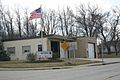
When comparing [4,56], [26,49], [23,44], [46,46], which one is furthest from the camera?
[26,49]

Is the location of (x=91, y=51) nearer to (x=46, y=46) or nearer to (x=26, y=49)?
(x=46, y=46)

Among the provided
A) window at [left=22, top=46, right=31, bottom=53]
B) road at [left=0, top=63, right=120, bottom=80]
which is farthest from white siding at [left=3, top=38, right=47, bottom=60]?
road at [left=0, top=63, right=120, bottom=80]

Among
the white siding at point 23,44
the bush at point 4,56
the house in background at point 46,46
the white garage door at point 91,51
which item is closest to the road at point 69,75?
the house in background at point 46,46

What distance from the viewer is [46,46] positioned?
52.1 m

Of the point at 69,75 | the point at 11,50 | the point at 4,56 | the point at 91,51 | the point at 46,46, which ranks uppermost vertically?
the point at 46,46

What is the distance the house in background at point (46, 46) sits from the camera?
174ft

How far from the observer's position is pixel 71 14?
304ft

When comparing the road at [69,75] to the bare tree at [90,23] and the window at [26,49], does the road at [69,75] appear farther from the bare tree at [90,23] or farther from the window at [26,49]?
the bare tree at [90,23]

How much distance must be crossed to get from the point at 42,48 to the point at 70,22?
40604 millimetres

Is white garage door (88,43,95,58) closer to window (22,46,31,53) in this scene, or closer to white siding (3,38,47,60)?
white siding (3,38,47,60)

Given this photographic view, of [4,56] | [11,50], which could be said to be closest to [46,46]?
[4,56]

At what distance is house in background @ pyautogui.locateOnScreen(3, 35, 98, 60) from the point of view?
5294cm

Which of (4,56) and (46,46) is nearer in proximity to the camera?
(46,46)

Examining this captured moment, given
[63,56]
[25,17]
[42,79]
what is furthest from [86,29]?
[42,79]
